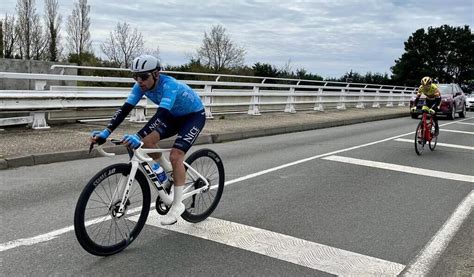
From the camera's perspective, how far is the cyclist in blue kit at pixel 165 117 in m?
4.46

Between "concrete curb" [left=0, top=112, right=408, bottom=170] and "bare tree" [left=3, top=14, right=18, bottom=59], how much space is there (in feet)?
130

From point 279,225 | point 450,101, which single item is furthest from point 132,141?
point 450,101

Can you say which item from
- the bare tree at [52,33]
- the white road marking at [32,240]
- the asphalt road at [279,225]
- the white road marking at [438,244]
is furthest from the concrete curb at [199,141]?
the bare tree at [52,33]

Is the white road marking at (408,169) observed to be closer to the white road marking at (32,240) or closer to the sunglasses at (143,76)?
the sunglasses at (143,76)

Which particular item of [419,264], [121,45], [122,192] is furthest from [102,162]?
[121,45]

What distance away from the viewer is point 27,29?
163ft

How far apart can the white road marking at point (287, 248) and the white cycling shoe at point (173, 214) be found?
0.37m

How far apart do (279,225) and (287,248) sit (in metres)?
0.72

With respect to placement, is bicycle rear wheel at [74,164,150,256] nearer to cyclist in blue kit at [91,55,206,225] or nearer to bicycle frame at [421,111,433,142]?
cyclist in blue kit at [91,55,206,225]

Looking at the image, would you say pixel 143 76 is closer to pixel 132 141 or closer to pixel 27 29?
pixel 132 141

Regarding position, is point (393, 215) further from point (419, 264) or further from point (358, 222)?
point (419, 264)

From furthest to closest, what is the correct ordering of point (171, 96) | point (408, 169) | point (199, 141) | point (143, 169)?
point (199, 141), point (408, 169), point (171, 96), point (143, 169)

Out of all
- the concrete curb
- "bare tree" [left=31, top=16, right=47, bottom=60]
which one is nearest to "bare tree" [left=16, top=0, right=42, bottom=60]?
"bare tree" [left=31, top=16, right=47, bottom=60]

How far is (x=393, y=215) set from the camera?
6055 millimetres
